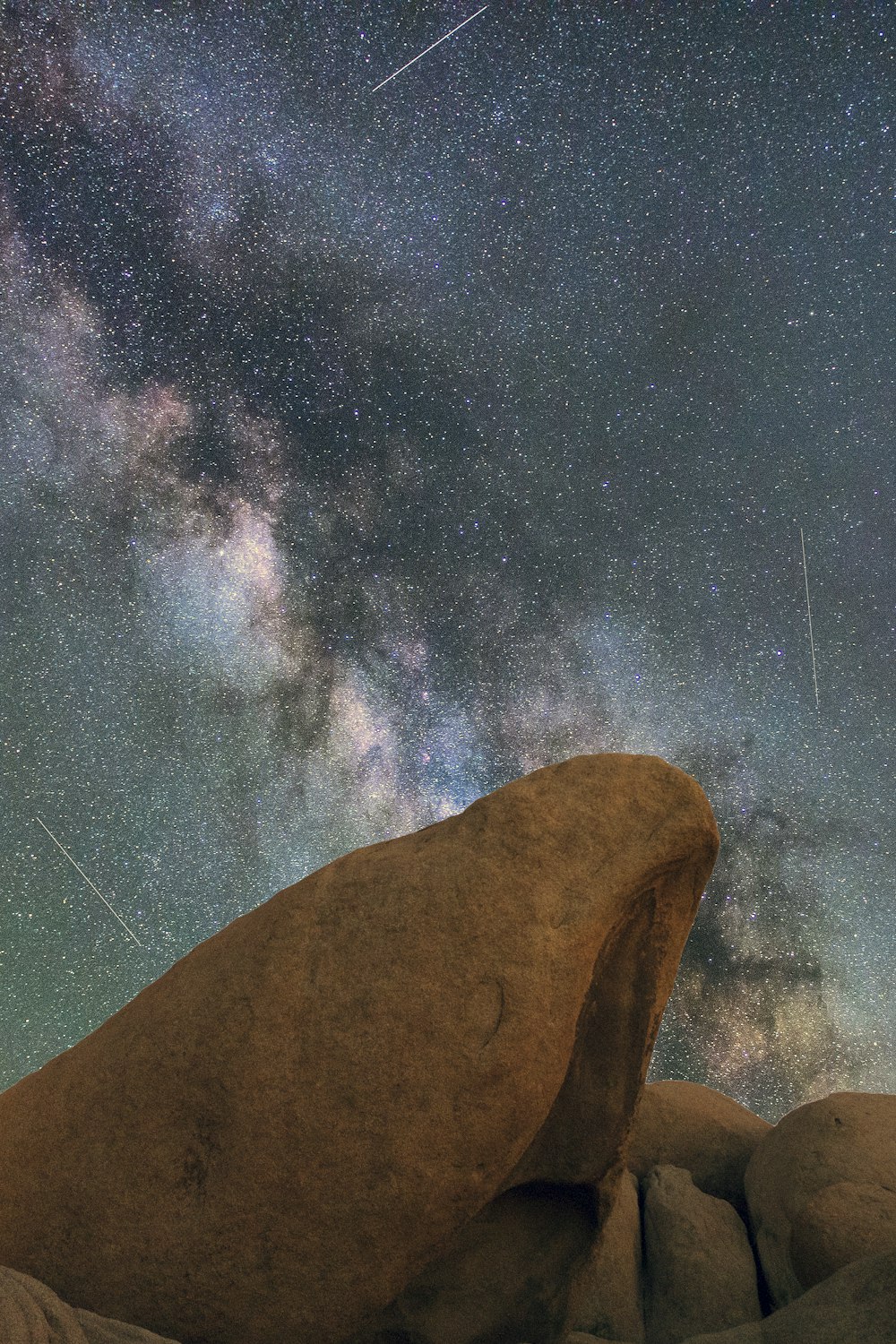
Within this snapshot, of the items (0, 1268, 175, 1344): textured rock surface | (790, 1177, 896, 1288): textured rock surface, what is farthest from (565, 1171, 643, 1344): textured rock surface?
(0, 1268, 175, 1344): textured rock surface

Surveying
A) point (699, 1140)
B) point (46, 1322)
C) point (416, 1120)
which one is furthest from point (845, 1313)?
point (699, 1140)

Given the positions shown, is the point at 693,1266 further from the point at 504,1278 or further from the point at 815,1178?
the point at 504,1278

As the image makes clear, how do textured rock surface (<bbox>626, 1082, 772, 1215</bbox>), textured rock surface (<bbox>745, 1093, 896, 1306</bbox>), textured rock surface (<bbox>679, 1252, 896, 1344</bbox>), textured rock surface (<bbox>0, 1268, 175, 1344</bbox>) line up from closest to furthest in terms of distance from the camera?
1. textured rock surface (<bbox>0, 1268, 175, 1344</bbox>)
2. textured rock surface (<bbox>679, 1252, 896, 1344</bbox>)
3. textured rock surface (<bbox>745, 1093, 896, 1306</bbox>)
4. textured rock surface (<bbox>626, 1082, 772, 1215</bbox>)

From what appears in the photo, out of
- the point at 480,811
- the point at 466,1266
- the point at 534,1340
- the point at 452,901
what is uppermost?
the point at 480,811

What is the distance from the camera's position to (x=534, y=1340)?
178 inches

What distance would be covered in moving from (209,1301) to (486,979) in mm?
1845

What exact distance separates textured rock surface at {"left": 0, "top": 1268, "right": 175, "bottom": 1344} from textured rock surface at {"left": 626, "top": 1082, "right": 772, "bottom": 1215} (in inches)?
159

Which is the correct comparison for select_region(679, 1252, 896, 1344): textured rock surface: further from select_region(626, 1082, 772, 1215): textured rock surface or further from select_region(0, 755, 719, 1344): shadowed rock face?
select_region(626, 1082, 772, 1215): textured rock surface

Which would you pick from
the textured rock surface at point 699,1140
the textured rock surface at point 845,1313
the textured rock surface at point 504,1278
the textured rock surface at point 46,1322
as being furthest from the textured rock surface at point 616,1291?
the textured rock surface at point 46,1322

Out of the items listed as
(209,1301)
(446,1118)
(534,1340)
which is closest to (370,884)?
(446,1118)

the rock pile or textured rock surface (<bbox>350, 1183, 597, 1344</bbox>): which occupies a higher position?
the rock pile

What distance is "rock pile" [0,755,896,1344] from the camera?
3.90m

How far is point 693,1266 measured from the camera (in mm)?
5348

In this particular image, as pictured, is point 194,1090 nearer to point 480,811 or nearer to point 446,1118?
point 446,1118
